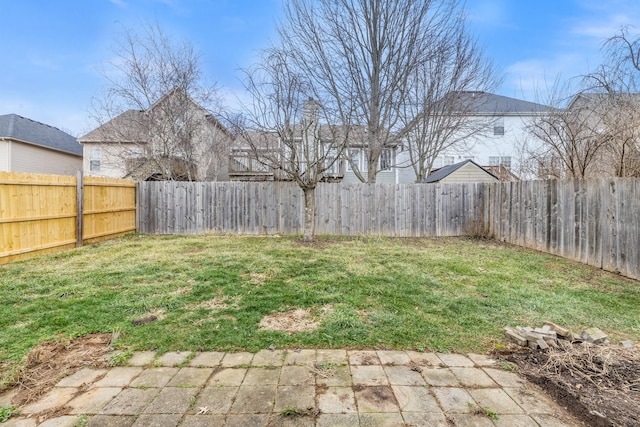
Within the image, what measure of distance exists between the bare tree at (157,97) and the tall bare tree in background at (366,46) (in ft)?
12.5

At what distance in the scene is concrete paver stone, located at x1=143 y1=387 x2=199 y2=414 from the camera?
1728 mm

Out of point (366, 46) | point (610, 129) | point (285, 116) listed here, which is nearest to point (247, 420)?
point (285, 116)

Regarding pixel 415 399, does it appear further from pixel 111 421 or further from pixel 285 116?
pixel 285 116

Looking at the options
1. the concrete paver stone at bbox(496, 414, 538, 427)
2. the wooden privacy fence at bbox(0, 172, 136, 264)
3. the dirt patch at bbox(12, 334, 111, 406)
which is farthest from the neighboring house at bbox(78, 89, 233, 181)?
the concrete paver stone at bbox(496, 414, 538, 427)

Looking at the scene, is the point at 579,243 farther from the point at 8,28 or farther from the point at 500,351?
the point at 8,28

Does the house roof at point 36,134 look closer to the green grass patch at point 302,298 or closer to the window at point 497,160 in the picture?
the green grass patch at point 302,298

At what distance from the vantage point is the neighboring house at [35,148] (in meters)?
13.9

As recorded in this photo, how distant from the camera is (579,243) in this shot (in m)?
5.58

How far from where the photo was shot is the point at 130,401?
1.81 metres

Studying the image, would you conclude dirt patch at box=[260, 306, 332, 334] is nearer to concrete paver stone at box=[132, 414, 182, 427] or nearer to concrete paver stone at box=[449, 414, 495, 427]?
concrete paver stone at box=[132, 414, 182, 427]

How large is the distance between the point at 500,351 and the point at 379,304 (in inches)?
48.9

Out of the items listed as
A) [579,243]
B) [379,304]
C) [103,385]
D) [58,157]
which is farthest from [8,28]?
[579,243]

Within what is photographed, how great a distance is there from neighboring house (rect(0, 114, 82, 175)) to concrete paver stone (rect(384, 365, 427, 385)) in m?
18.8

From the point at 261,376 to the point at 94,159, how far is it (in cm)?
1779
